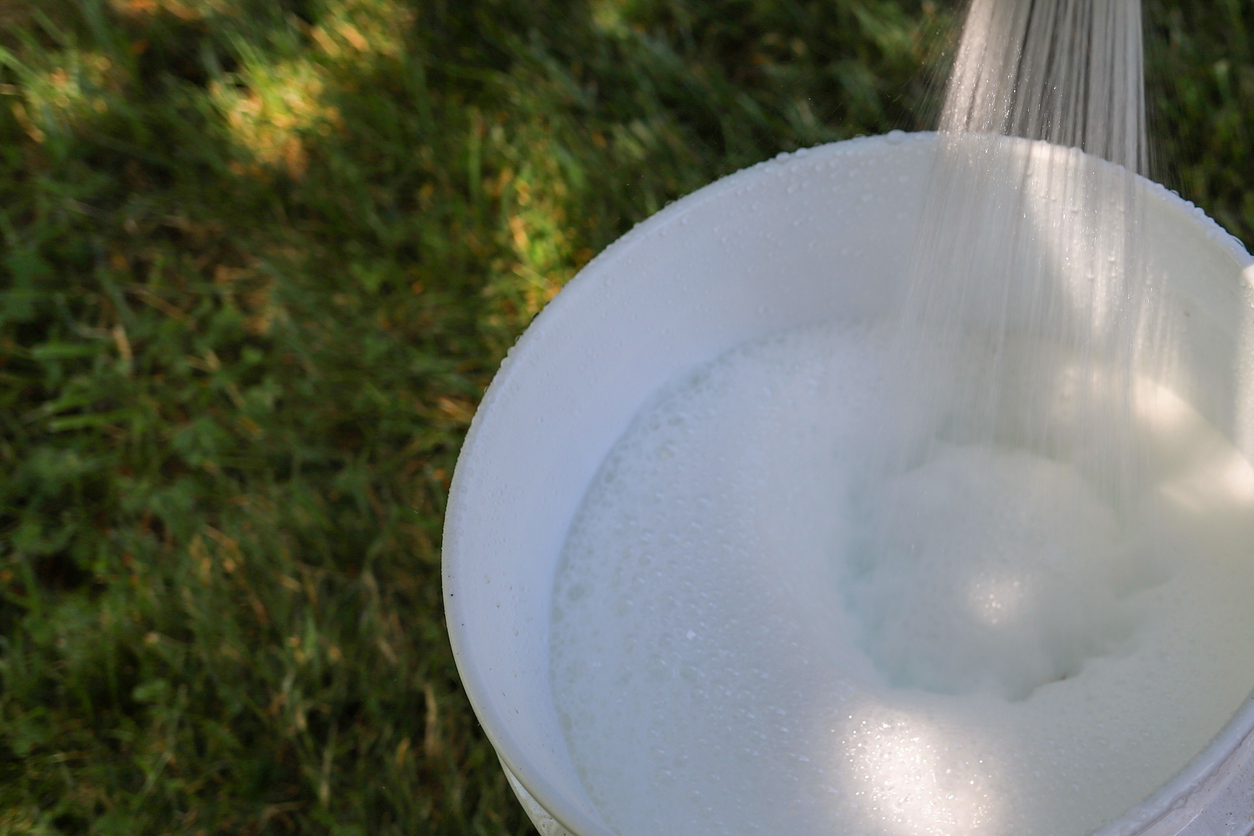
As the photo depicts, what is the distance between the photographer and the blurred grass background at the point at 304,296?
4.82ft

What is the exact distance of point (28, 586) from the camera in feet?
5.26

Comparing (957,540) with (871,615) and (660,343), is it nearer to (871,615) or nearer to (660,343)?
(871,615)

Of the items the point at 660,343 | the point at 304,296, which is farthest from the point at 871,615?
the point at 304,296

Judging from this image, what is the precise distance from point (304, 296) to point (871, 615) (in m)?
1.08

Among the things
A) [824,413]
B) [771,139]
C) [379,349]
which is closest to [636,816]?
[824,413]

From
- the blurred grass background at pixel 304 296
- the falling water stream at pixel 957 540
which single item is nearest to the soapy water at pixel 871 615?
the falling water stream at pixel 957 540

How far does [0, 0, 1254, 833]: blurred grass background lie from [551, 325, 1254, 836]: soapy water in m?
0.46

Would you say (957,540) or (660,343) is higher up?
(660,343)

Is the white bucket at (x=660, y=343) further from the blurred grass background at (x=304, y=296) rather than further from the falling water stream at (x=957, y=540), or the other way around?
the blurred grass background at (x=304, y=296)

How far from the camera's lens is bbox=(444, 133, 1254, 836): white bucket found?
0.87 meters

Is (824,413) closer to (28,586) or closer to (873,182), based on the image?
(873,182)

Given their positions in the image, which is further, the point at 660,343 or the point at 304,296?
the point at 304,296

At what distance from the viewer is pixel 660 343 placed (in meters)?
1.14

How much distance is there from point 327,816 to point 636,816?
61cm
